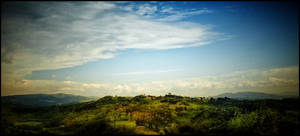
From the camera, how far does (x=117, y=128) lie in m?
24.0

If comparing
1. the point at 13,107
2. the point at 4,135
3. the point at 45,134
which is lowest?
the point at 45,134

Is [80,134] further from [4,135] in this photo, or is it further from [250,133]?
[250,133]

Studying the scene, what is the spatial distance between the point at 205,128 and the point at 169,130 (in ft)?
20.1

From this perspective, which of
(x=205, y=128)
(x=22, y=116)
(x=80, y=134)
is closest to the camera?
(x=80, y=134)

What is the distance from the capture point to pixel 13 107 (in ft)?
84.8

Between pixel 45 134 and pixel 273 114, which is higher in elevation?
pixel 273 114

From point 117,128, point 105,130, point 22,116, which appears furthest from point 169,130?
point 22,116

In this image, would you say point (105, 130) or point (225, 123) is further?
point (225, 123)

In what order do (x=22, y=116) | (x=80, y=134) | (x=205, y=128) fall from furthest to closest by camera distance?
1. (x=22, y=116)
2. (x=205, y=128)
3. (x=80, y=134)

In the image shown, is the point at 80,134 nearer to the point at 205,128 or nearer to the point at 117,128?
the point at 117,128

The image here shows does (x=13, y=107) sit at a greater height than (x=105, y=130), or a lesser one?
greater

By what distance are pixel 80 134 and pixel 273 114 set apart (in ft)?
99.9

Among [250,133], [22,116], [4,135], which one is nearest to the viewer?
[4,135]

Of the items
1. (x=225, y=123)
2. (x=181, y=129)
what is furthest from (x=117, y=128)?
(x=225, y=123)
